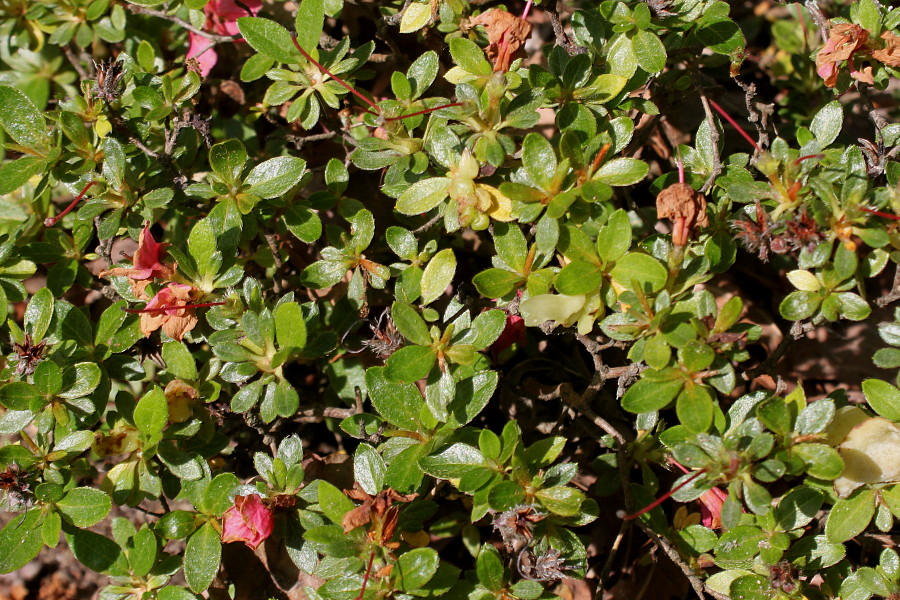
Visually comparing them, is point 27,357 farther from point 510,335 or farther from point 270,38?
point 510,335

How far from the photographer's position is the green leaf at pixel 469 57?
1.88 m

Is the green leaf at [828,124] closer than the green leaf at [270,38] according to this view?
Yes

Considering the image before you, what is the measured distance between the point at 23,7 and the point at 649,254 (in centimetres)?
264

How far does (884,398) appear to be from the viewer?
168cm

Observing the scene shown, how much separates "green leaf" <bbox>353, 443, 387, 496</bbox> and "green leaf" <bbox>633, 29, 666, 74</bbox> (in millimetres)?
1276

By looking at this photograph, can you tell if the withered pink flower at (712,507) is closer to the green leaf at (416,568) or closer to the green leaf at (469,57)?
the green leaf at (416,568)

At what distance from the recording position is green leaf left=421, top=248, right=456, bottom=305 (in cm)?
190

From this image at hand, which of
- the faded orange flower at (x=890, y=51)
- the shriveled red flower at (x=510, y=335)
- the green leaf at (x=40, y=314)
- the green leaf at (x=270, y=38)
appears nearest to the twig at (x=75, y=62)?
the green leaf at (x=270, y=38)

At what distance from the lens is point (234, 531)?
1.80 metres

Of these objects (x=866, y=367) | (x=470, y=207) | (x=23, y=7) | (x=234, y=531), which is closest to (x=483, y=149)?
(x=470, y=207)

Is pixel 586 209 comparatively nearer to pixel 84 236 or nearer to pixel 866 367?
pixel 866 367

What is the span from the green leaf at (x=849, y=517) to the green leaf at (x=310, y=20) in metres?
1.89

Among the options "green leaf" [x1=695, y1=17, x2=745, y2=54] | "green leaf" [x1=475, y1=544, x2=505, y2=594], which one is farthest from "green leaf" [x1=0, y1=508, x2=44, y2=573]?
"green leaf" [x1=695, y1=17, x2=745, y2=54]

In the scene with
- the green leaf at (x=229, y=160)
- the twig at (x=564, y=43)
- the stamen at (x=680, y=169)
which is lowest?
the green leaf at (x=229, y=160)
